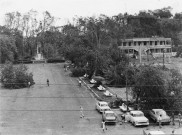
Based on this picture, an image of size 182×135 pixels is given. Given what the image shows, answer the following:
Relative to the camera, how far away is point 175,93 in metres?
31.1

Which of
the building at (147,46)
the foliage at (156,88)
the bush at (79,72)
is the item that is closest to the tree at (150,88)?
the foliage at (156,88)

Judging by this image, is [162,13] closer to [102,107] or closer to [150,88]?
[150,88]

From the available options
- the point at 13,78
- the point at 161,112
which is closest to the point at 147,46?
the point at 13,78

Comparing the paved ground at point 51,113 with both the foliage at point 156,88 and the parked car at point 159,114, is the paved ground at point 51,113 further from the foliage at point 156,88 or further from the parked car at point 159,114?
the foliage at point 156,88

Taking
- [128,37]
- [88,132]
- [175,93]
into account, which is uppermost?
[128,37]

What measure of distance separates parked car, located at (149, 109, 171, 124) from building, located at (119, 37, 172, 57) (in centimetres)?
5773

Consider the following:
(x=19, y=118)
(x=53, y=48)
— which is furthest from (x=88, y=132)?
(x=53, y=48)

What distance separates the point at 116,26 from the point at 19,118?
212 ft

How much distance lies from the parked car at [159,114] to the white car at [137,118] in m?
0.96

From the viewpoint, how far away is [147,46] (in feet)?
289

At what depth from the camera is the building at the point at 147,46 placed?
87.6m

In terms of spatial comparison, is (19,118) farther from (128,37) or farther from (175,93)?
(128,37)

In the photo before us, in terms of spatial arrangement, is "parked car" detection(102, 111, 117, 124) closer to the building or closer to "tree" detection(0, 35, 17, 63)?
"tree" detection(0, 35, 17, 63)

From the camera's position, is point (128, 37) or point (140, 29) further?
point (140, 29)
